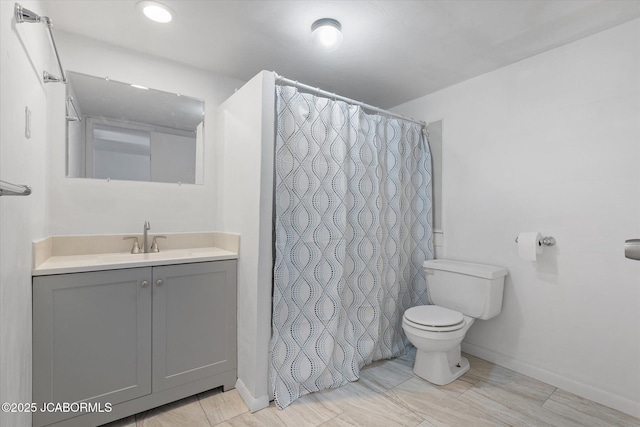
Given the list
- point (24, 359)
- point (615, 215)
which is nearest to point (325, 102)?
point (615, 215)

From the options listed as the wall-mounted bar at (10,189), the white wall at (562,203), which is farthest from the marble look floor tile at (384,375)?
the wall-mounted bar at (10,189)

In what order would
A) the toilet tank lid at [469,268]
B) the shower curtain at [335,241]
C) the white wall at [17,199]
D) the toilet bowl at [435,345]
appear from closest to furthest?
the white wall at [17,199]
the shower curtain at [335,241]
the toilet bowl at [435,345]
the toilet tank lid at [469,268]

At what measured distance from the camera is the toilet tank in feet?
6.89

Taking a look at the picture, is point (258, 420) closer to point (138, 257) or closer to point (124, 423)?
point (124, 423)

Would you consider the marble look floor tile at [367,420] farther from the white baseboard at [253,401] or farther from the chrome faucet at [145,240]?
the chrome faucet at [145,240]

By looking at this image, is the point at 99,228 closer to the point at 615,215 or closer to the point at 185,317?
the point at 185,317

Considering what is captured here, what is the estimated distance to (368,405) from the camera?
1775mm

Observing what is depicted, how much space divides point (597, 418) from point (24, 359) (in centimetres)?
284

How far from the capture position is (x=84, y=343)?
1.49 m

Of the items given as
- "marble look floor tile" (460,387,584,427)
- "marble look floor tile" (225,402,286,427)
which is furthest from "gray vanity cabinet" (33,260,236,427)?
"marble look floor tile" (460,387,584,427)

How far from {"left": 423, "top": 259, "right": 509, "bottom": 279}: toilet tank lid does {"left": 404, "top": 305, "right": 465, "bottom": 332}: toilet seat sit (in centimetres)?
30

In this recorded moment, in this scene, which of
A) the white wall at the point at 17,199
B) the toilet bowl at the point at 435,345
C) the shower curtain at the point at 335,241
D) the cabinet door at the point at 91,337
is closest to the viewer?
the white wall at the point at 17,199

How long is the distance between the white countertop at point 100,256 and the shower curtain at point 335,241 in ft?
1.58

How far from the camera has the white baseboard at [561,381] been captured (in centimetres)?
172
